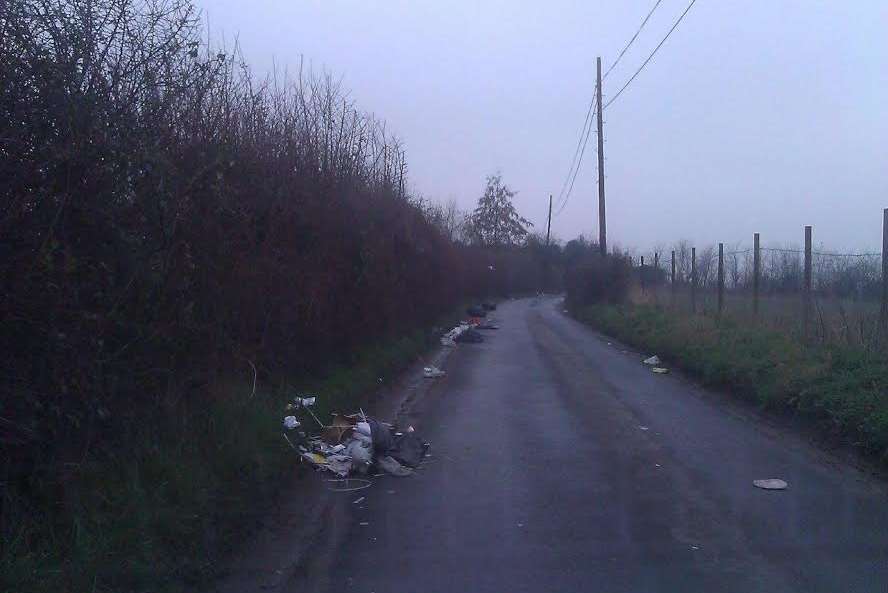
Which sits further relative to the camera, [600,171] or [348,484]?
[600,171]

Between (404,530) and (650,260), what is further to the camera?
(650,260)

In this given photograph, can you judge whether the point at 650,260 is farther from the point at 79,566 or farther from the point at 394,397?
the point at 79,566

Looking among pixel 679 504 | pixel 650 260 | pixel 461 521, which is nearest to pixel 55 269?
pixel 461 521

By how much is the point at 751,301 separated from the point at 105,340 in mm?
17661

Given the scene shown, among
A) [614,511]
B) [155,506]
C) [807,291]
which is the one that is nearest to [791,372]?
[807,291]

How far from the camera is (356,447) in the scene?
31.0 ft

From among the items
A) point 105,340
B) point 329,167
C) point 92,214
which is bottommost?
point 105,340

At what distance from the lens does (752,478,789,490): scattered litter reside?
27.5ft

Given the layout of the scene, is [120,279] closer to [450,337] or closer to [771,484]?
[771,484]

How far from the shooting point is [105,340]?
22.1 feet

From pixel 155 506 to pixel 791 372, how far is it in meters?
10.1

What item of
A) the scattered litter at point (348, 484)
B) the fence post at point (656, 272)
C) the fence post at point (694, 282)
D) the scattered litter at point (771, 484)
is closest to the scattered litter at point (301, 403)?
the scattered litter at point (348, 484)

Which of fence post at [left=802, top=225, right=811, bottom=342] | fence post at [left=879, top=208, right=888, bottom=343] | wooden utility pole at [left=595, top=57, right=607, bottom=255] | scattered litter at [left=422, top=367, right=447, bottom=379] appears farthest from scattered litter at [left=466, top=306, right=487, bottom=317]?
fence post at [left=879, top=208, right=888, bottom=343]

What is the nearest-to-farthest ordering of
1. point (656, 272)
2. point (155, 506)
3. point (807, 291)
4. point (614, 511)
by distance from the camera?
point (155, 506) < point (614, 511) < point (807, 291) < point (656, 272)
